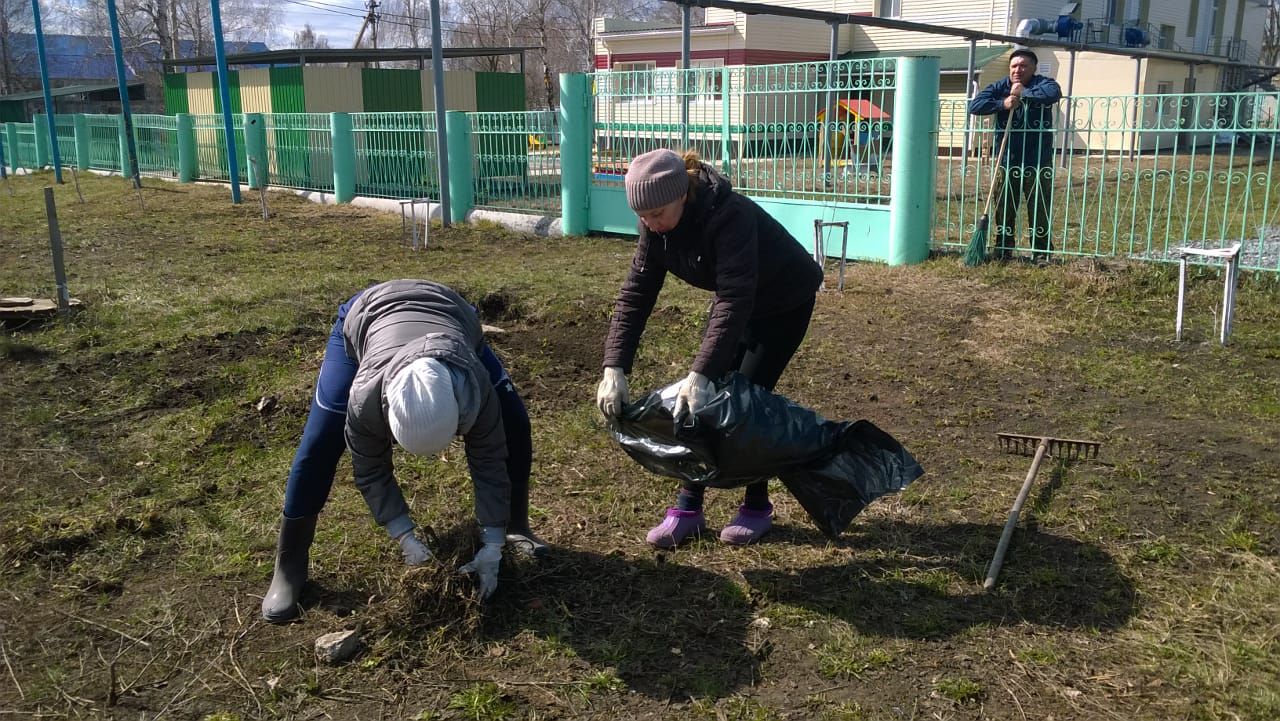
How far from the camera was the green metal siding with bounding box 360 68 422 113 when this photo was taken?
19.8 metres

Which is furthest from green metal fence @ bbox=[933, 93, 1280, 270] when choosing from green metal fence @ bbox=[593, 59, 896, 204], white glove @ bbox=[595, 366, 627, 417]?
white glove @ bbox=[595, 366, 627, 417]

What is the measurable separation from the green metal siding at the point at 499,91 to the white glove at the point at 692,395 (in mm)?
18668

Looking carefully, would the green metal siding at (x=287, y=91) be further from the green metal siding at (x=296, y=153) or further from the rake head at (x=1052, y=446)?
the rake head at (x=1052, y=446)

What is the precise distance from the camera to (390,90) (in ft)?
66.0

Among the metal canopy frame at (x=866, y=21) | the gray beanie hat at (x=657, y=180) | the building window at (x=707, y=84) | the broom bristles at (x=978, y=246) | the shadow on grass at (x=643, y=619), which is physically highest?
the metal canopy frame at (x=866, y=21)

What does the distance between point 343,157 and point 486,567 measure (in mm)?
13882

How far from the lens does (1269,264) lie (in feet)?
24.2

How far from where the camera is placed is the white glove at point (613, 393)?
3.15 meters

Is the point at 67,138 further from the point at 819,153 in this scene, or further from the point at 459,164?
the point at 819,153

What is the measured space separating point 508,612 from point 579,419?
190 cm

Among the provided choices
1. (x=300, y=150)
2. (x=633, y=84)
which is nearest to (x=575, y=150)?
(x=633, y=84)

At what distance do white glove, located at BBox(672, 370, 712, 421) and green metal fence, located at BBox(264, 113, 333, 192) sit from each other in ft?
46.6

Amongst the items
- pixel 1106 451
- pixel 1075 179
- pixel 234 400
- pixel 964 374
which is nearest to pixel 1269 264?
pixel 964 374

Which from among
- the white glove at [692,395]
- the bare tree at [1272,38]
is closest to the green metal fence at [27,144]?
the white glove at [692,395]
